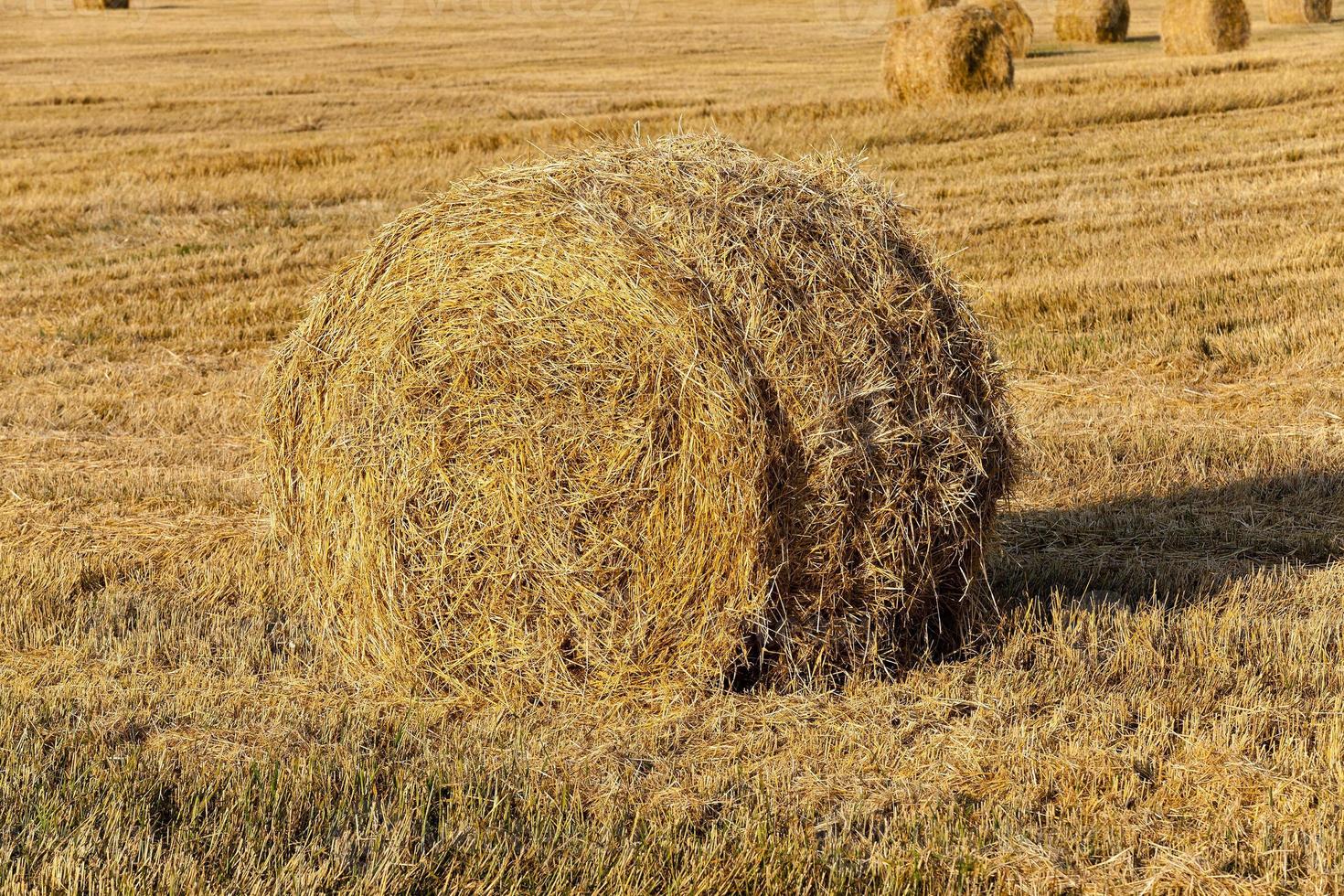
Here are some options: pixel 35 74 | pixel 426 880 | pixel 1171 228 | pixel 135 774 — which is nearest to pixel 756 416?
pixel 426 880

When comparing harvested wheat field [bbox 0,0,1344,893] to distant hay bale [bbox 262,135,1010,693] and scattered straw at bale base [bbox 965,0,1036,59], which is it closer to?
distant hay bale [bbox 262,135,1010,693]

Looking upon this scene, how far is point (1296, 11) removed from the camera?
36.3m

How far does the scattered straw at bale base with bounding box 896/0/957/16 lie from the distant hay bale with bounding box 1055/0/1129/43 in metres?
2.62

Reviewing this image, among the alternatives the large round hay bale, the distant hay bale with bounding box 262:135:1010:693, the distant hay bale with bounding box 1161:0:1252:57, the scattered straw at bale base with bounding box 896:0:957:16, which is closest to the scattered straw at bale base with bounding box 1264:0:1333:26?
the scattered straw at bale base with bounding box 896:0:957:16

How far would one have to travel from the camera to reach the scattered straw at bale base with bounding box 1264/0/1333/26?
36.2 m

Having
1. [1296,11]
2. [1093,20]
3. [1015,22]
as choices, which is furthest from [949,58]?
[1296,11]

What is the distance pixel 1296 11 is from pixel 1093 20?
618cm

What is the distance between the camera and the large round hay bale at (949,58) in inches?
829

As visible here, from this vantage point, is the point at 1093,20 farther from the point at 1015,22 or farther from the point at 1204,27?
the point at 1204,27

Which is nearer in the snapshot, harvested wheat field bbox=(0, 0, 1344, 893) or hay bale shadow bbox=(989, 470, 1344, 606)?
harvested wheat field bbox=(0, 0, 1344, 893)

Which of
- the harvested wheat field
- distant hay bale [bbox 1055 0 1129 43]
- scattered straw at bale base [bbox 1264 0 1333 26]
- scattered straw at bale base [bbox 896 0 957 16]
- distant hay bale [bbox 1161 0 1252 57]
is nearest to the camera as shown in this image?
the harvested wheat field

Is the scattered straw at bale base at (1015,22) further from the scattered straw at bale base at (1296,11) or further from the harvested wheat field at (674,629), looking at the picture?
the harvested wheat field at (674,629)

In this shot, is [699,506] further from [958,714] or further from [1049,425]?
[1049,425]

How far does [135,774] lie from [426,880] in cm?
96
